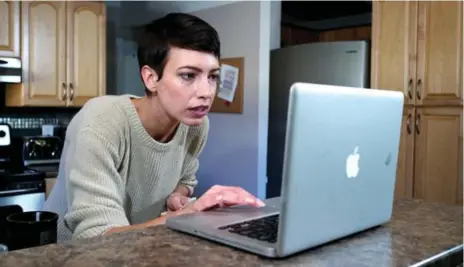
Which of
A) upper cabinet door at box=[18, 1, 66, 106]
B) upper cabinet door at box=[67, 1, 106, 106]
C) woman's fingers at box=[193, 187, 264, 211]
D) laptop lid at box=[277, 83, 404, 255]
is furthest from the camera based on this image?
upper cabinet door at box=[67, 1, 106, 106]

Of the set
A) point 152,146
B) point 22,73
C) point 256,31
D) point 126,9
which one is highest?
point 126,9

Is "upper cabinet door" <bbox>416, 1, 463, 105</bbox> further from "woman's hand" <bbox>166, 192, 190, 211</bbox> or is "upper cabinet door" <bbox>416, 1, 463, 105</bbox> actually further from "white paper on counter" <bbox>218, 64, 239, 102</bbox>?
"woman's hand" <bbox>166, 192, 190, 211</bbox>

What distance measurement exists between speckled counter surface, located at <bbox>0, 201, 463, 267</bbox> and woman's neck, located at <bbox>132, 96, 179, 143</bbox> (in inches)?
17.8

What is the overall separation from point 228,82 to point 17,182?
191 centimetres

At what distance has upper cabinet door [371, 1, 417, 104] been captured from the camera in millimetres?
2787

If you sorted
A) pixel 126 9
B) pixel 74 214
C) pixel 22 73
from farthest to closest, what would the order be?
pixel 126 9 < pixel 22 73 < pixel 74 214

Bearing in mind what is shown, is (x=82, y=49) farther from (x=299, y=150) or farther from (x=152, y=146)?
(x=299, y=150)

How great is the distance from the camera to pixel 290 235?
0.72 metres

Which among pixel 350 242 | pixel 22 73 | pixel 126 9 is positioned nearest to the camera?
pixel 350 242

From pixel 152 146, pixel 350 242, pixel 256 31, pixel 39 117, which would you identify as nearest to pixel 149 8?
pixel 256 31

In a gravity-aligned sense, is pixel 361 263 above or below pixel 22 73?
below

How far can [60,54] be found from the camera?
10.9ft

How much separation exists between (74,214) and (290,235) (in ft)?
1.80

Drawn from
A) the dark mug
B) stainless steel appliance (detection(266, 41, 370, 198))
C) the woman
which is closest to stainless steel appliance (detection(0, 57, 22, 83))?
stainless steel appliance (detection(266, 41, 370, 198))
